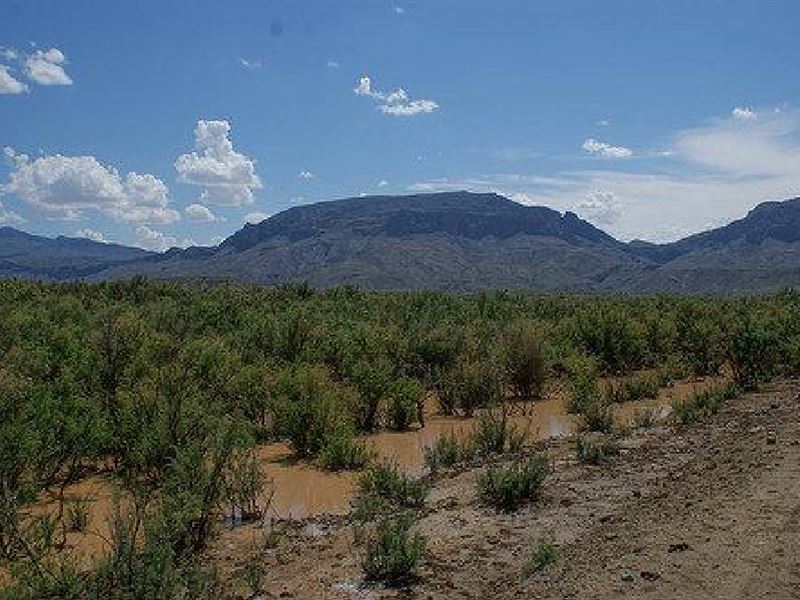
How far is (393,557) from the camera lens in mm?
7566

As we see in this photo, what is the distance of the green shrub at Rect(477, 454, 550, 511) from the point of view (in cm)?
973

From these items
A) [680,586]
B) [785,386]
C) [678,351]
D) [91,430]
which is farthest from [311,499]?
[678,351]

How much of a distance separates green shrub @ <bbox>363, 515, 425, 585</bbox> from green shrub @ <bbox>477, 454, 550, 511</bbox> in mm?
2031

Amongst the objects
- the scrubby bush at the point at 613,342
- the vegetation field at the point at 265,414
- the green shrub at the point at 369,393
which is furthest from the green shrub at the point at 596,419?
the scrubby bush at the point at 613,342

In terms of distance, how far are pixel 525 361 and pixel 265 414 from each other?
6749 mm

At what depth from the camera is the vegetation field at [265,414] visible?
7820mm

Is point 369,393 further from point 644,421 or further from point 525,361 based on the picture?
point 644,421

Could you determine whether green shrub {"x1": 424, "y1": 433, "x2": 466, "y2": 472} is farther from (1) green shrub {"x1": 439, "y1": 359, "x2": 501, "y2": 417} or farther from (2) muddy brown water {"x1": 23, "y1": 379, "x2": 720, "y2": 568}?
(1) green shrub {"x1": 439, "y1": 359, "x2": 501, "y2": 417}

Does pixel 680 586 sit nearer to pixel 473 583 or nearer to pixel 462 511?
pixel 473 583

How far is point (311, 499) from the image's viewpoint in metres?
11.8

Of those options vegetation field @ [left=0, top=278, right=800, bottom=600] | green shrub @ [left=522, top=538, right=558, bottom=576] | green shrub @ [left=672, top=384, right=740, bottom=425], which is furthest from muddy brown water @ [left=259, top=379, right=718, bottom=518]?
green shrub @ [left=522, top=538, right=558, bottom=576]

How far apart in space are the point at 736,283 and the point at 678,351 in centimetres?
17538

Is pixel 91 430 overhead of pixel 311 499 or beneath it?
overhead

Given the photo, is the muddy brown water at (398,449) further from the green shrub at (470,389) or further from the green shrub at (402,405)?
the green shrub at (470,389)
